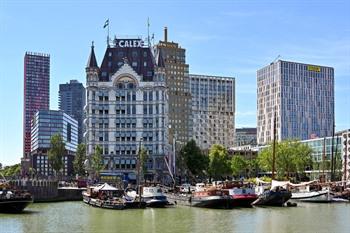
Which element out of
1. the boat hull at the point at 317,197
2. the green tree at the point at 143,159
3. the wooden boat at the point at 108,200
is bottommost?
the boat hull at the point at 317,197

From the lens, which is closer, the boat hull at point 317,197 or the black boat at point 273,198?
the black boat at point 273,198

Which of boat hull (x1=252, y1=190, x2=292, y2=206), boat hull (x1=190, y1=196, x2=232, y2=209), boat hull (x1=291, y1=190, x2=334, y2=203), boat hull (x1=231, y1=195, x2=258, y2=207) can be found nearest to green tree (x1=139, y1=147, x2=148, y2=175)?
boat hull (x1=291, y1=190, x2=334, y2=203)

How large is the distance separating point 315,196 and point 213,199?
32.6 meters

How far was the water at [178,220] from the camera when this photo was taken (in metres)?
79.0

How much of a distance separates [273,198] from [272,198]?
0.29m

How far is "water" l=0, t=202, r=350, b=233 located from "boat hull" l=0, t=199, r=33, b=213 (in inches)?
51.1

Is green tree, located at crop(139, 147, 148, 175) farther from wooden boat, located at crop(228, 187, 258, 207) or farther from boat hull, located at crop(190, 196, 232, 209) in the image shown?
boat hull, located at crop(190, 196, 232, 209)

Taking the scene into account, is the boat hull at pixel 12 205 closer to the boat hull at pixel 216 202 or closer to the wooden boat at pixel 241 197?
the boat hull at pixel 216 202

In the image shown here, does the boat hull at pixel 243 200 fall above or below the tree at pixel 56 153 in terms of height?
below

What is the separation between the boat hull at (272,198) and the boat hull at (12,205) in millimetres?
42933

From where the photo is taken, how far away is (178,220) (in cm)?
9031

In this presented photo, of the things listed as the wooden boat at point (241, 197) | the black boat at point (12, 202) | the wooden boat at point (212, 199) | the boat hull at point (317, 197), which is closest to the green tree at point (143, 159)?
the boat hull at point (317, 197)

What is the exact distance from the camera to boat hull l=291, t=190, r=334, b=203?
136 m

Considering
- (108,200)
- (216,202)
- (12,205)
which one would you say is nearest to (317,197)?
(216,202)
